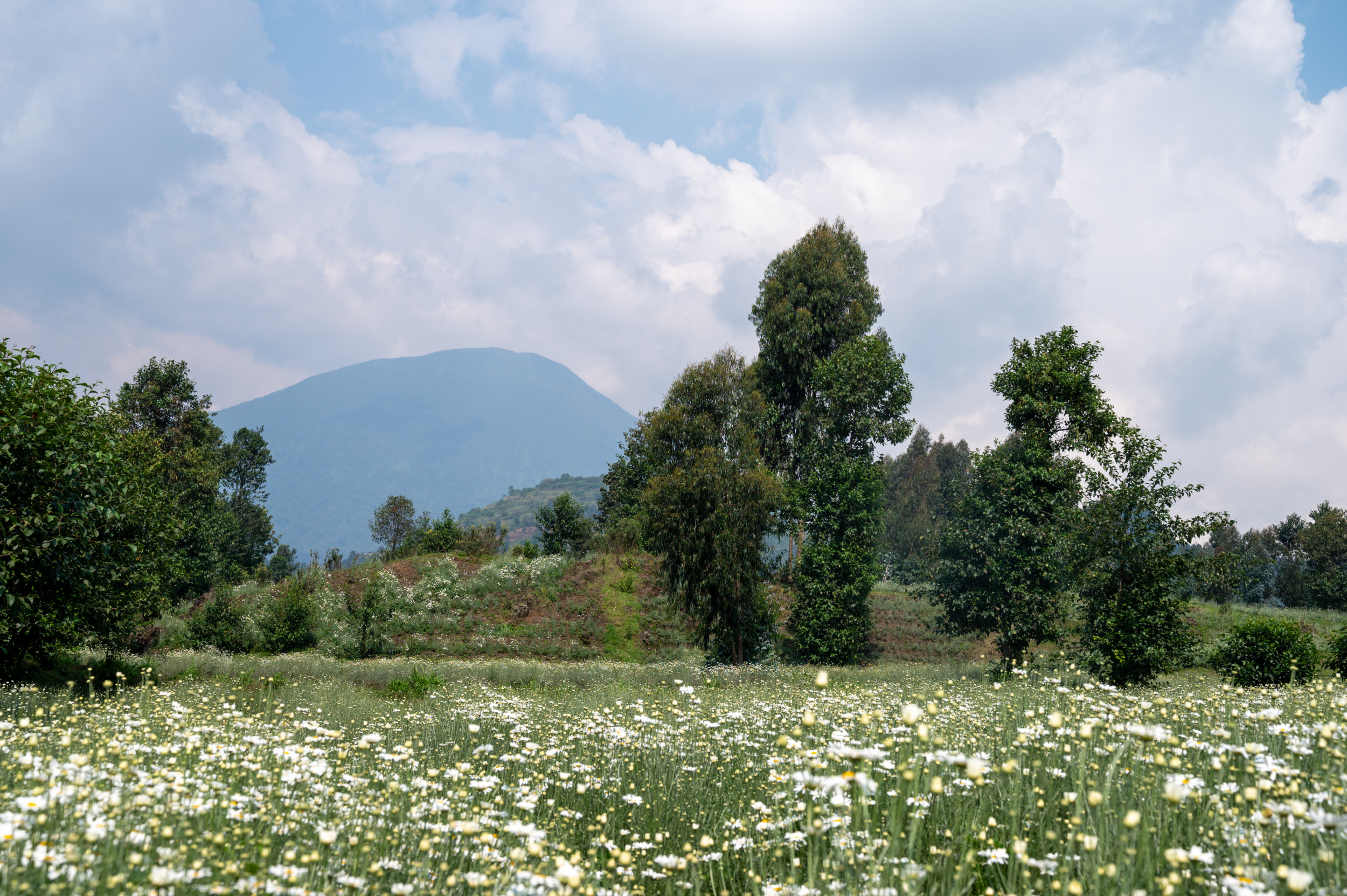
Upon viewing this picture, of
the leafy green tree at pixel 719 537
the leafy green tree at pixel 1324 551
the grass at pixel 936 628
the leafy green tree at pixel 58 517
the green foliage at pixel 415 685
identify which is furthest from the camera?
the leafy green tree at pixel 1324 551

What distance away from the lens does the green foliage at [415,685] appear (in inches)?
554

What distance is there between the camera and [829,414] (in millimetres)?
27406

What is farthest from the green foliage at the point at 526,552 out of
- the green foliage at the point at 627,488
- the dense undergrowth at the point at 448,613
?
the green foliage at the point at 627,488

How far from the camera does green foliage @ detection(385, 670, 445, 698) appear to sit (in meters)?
14.1

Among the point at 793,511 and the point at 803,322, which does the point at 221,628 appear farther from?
the point at 803,322

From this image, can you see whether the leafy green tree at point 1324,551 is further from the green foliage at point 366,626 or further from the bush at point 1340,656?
the green foliage at point 366,626

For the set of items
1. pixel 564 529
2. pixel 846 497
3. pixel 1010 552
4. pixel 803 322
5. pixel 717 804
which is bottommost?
pixel 717 804

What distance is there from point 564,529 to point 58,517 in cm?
3601

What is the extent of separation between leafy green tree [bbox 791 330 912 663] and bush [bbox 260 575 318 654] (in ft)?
60.2

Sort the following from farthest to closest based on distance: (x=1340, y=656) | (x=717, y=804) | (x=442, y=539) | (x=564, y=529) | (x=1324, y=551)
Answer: (x=1324, y=551) → (x=564, y=529) → (x=442, y=539) → (x=1340, y=656) → (x=717, y=804)

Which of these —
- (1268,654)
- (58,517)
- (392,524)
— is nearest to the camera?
(58,517)

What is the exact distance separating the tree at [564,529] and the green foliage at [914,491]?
89.8ft

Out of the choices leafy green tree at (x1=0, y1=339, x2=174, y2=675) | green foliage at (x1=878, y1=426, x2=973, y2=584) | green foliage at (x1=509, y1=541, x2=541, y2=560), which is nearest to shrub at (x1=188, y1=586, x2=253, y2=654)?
leafy green tree at (x1=0, y1=339, x2=174, y2=675)

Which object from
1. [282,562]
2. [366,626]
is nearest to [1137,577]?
[366,626]
